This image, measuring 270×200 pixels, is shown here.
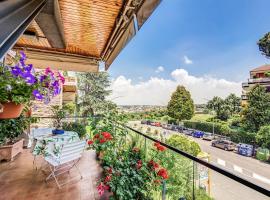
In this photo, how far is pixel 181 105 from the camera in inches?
939

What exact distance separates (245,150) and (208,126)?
643cm

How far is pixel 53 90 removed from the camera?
4.26 feet

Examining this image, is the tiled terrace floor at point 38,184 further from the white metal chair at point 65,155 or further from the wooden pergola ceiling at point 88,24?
the wooden pergola ceiling at point 88,24

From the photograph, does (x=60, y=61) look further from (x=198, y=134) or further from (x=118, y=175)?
(x=198, y=134)

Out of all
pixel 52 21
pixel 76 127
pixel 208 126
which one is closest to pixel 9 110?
pixel 52 21

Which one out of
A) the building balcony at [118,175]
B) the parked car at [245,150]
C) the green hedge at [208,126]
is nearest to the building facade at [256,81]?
the green hedge at [208,126]

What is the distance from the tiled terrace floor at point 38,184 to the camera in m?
1.97

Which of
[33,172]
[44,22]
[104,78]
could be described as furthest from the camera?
[104,78]

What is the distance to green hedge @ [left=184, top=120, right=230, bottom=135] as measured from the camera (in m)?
19.3

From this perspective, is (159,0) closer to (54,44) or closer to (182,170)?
(54,44)

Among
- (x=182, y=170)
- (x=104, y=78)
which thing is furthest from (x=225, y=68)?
(x=182, y=170)

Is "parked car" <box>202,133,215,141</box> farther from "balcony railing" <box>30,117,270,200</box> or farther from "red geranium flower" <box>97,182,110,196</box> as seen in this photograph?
"red geranium flower" <box>97,182,110,196</box>

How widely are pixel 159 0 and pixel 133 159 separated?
4.50 ft

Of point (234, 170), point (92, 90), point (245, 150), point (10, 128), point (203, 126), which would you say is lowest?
point (234, 170)
